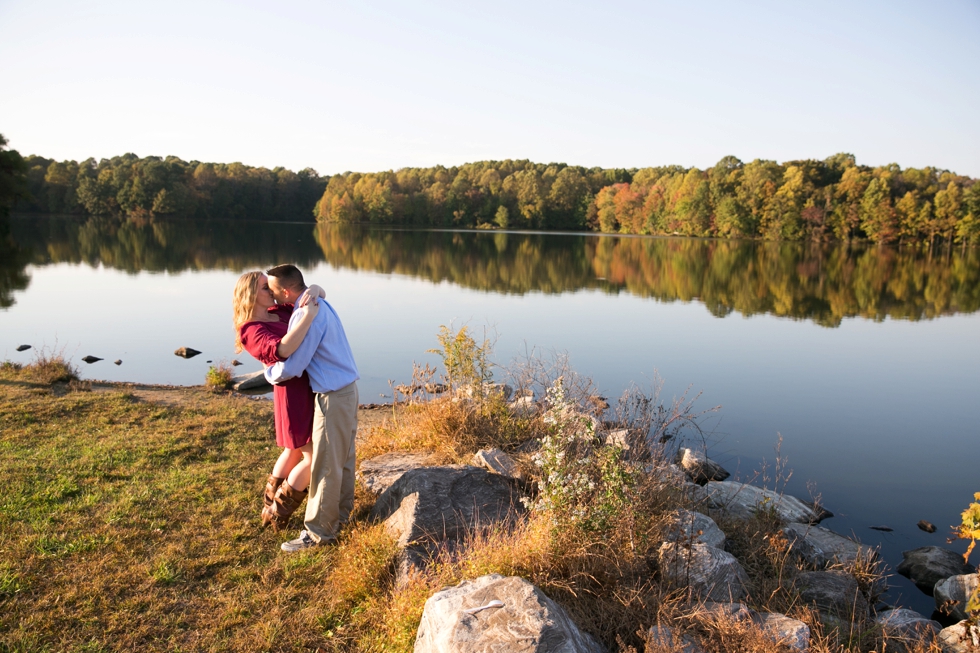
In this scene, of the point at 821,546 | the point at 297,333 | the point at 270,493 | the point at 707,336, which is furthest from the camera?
the point at 707,336

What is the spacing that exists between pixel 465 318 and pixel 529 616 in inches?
654

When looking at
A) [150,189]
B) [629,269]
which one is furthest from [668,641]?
[150,189]

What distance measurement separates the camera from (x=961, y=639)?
4199 millimetres

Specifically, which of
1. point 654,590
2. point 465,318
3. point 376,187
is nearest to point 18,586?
point 654,590

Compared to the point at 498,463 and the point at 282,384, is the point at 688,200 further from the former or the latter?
the point at 282,384

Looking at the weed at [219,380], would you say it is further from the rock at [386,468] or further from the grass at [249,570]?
the rock at [386,468]

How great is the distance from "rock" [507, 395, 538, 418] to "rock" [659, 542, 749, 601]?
10.9 feet

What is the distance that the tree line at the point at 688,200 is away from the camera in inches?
2744

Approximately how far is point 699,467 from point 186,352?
11.8m

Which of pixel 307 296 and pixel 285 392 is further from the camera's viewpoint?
pixel 285 392

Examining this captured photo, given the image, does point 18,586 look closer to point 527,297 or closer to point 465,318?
point 465,318

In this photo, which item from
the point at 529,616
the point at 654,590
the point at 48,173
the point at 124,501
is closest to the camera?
the point at 529,616

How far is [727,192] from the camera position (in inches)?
3278

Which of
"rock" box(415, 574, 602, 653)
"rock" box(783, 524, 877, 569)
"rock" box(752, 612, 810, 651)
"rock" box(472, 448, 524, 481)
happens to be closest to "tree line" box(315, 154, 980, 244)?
"rock" box(783, 524, 877, 569)
